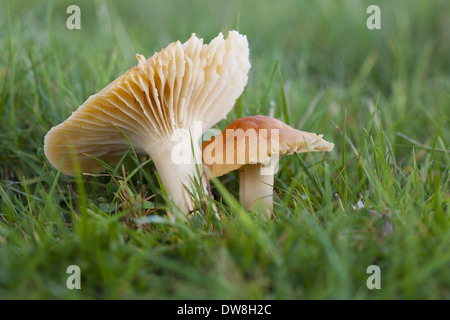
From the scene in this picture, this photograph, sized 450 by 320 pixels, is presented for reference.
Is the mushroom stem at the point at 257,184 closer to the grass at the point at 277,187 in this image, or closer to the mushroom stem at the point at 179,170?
the grass at the point at 277,187

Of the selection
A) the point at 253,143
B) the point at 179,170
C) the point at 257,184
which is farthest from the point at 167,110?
the point at 257,184

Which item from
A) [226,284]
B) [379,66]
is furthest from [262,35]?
[226,284]

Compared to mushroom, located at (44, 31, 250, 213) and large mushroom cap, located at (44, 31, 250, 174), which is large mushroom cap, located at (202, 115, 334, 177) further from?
large mushroom cap, located at (44, 31, 250, 174)

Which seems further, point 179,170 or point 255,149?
point 179,170

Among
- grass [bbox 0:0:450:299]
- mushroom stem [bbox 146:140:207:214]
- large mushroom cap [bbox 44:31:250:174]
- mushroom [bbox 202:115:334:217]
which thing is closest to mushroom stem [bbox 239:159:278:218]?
mushroom [bbox 202:115:334:217]

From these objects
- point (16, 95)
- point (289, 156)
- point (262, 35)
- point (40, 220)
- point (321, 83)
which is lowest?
point (40, 220)

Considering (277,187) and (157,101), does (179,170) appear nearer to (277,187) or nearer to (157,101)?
(157,101)

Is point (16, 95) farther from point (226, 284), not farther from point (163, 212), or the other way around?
point (226, 284)
